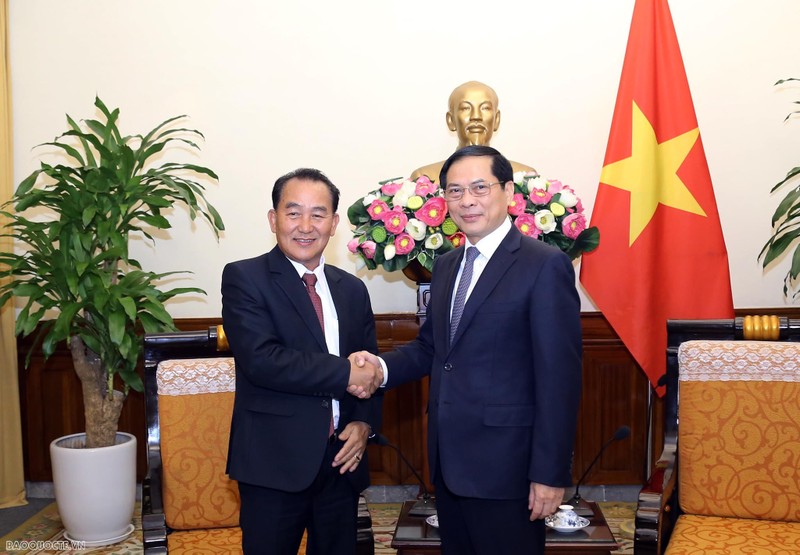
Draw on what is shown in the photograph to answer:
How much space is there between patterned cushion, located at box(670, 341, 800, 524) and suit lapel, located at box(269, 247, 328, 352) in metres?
1.15

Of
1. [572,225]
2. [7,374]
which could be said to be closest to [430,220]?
[572,225]

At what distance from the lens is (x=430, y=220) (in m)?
2.47

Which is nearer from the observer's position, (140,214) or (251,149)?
(140,214)

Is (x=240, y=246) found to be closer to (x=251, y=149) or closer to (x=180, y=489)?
(x=251, y=149)

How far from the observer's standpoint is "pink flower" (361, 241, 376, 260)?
256cm

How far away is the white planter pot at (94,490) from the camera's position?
329cm

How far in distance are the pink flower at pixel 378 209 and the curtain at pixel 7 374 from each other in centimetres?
229

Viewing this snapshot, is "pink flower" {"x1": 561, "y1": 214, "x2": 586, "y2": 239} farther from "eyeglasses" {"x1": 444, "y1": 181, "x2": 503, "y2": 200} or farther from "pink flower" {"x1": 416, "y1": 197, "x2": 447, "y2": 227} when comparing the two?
"eyeglasses" {"x1": 444, "y1": 181, "x2": 503, "y2": 200}

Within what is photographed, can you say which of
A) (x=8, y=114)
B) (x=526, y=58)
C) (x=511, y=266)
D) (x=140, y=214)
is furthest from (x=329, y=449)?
(x=8, y=114)

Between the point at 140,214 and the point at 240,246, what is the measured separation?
2.39ft

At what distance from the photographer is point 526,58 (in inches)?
156

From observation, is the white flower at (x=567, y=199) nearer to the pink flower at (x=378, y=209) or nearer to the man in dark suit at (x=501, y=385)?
Answer: the pink flower at (x=378, y=209)

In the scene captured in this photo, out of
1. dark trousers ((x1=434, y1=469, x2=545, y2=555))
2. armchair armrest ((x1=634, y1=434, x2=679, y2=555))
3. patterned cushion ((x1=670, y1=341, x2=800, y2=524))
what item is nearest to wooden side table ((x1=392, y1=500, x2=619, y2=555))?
armchair armrest ((x1=634, y1=434, x2=679, y2=555))

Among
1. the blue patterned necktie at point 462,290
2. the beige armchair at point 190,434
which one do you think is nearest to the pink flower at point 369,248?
the beige armchair at point 190,434
